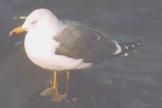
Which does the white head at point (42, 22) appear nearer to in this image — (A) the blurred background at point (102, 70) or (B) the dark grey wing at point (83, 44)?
(B) the dark grey wing at point (83, 44)

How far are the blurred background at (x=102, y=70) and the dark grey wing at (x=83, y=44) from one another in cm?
46

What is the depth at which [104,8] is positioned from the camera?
34.9 feet

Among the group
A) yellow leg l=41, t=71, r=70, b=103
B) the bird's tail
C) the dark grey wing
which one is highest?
the dark grey wing

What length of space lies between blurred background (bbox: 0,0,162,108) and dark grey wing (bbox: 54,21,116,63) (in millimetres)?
462

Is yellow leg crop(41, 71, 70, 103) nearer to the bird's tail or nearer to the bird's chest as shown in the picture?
the bird's chest

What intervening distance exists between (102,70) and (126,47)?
19.5 inches

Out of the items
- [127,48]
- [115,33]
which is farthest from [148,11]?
[127,48]

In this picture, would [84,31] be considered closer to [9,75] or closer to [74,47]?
[74,47]

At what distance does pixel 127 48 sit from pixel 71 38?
3.64 feet

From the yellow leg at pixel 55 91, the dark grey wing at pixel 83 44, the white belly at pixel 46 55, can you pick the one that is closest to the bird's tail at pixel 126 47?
the dark grey wing at pixel 83 44

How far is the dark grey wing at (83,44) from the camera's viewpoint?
765 cm

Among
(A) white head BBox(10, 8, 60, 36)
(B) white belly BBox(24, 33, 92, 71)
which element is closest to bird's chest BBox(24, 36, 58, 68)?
(B) white belly BBox(24, 33, 92, 71)

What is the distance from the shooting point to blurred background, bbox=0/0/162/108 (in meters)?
7.91

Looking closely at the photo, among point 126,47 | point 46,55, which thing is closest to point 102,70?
point 126,47
